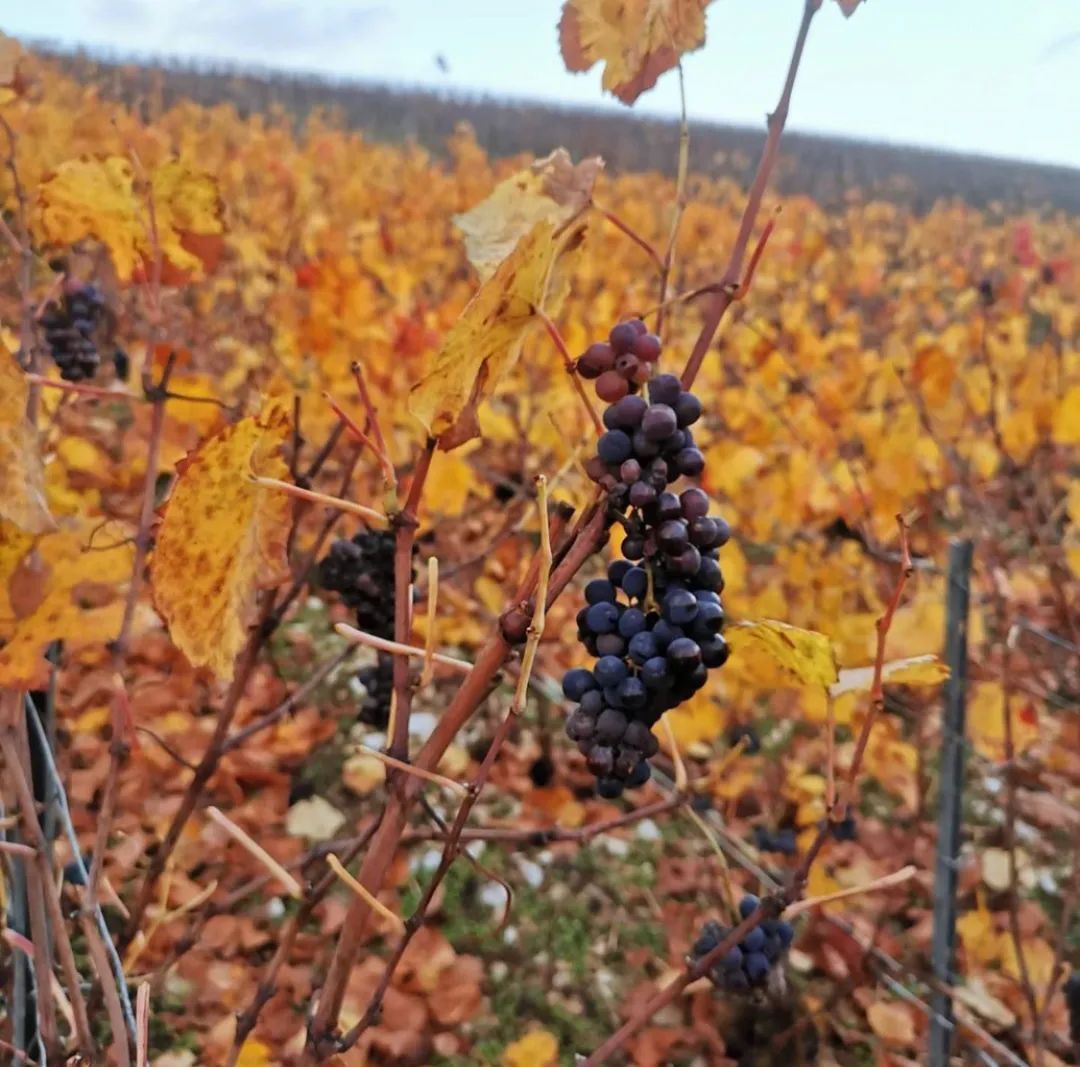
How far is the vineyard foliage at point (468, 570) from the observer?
1.79 ft

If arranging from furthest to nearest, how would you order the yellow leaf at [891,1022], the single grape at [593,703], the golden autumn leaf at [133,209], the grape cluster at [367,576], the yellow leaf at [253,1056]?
the yellow leaf at [891,1022]
the yellow leaf at [253,1056]
the grape cluster at [367,576]
the golden autumn leaf at [133,209]
the single grape at [593,703]

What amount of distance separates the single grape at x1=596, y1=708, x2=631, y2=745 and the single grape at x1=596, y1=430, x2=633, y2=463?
145 millimetres

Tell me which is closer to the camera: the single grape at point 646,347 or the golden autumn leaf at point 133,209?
the single grape at point 646,347

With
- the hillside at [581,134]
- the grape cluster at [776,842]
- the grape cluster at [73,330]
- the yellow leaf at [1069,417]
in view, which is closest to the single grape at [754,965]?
the grape cluster at [776,842]

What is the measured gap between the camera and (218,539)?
1.77 feet

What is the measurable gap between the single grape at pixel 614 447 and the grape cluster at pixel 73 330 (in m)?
1.07

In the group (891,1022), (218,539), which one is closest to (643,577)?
(218,539)

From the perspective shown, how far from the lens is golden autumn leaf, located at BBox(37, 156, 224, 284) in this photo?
778 millimetres

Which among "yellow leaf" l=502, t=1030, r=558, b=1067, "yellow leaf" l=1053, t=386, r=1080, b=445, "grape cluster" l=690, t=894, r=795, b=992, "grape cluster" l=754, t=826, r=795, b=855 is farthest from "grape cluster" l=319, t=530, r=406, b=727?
"yellow leaf" l=1053, t=386, r=1080, b=445

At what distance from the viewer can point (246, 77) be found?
17.5m

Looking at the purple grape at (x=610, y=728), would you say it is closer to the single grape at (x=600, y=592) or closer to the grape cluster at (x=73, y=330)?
the single grape at (x=600, y=592)

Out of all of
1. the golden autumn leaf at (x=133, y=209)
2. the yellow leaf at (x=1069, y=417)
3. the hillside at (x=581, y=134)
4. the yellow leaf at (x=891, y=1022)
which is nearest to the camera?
the golden autumn leaf at (x=133, y=209)

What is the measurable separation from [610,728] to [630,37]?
40 cm

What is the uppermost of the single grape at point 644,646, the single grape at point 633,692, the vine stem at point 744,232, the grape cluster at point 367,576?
the vine stem at point 744,232
